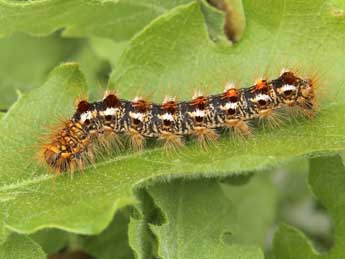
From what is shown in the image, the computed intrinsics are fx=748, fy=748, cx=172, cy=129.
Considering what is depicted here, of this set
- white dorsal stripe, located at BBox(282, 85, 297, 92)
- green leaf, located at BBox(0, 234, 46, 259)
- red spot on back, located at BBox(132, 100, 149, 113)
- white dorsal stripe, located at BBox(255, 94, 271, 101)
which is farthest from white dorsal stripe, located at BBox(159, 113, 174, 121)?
green leaf, located at BBox(0, 234, 46, 259)

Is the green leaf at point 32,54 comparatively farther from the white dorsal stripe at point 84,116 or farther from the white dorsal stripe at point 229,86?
the white dorsal stripe at point 229,86

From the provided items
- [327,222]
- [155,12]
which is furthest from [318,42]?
[327,222]

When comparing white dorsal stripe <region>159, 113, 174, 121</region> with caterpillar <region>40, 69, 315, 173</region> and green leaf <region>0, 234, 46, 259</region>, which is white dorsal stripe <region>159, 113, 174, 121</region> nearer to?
caterpillar <region>40, 69, 315, 173</region>

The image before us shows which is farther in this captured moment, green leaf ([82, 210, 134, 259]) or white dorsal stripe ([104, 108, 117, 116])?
green leaf ([82, 210, 134, 259])

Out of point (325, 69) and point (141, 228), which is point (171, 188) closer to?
point (141, 228)

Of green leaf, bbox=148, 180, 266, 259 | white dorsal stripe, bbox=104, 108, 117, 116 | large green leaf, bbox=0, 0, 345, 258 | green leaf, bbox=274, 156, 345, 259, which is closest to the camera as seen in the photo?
large green leaf, bbox=0, 0, 345, 258

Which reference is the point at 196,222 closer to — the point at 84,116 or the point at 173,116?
the point at 173,116
